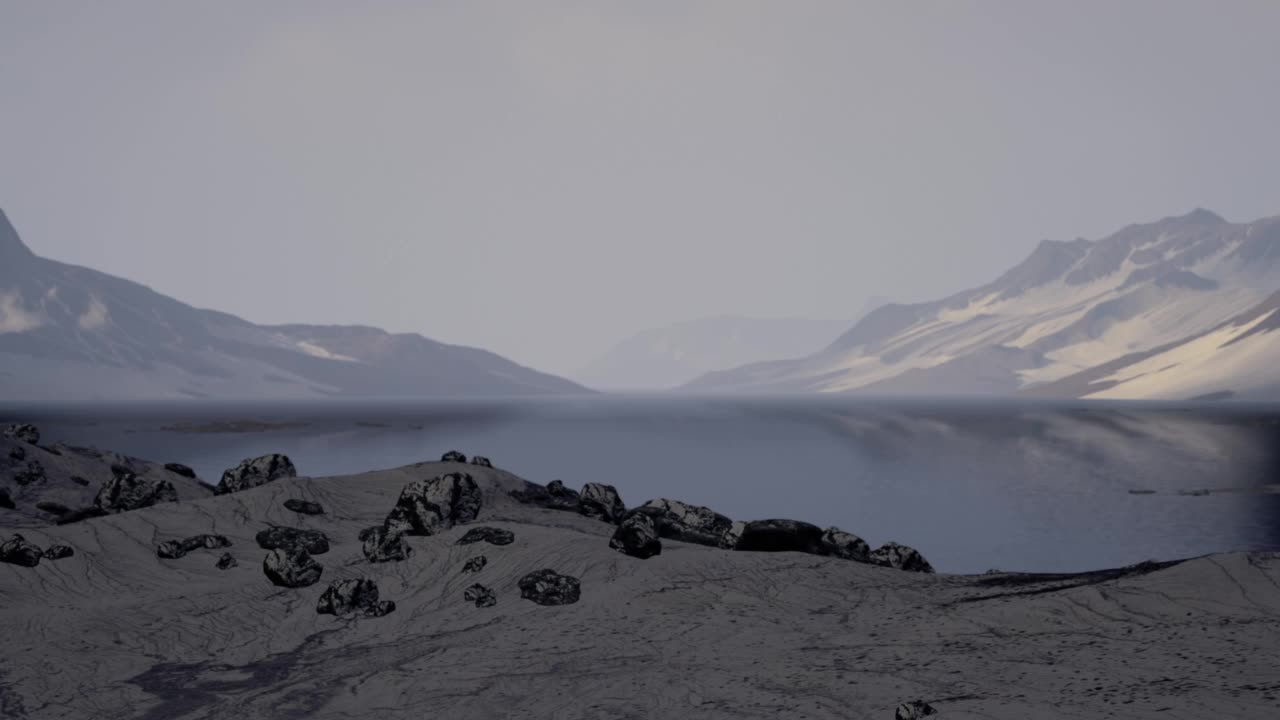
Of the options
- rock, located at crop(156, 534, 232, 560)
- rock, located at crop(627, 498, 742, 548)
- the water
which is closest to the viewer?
rock, located at crop(156, 534, 232, 560)

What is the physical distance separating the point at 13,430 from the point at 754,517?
35970 millimetres

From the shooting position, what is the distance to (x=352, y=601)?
1684cm

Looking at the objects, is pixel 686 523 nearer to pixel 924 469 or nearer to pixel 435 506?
pixel 435 506

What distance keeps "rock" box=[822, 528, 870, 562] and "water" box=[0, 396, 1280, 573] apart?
636 inches

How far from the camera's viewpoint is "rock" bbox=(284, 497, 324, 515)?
2533 centimetres

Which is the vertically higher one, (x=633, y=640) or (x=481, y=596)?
(x=481, y=596)

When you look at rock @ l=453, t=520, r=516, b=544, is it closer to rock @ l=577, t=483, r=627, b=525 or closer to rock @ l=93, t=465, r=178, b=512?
rock @ l=577, t=483, r=627, b=525

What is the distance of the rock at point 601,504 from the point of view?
1117 inches

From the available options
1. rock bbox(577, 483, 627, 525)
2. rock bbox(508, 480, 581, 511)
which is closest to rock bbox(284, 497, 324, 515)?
rock bbox(508, 480, 581, 511)

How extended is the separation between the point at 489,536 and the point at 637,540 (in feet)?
11.4

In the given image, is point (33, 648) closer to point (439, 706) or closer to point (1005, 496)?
point (439, 706)

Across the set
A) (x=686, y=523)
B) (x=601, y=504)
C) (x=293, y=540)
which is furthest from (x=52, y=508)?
(x=686, y=523)

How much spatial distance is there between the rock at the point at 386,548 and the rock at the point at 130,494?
9584 mm

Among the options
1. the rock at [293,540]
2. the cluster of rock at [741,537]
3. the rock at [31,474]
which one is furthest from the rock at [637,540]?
the rock at [31,474]
